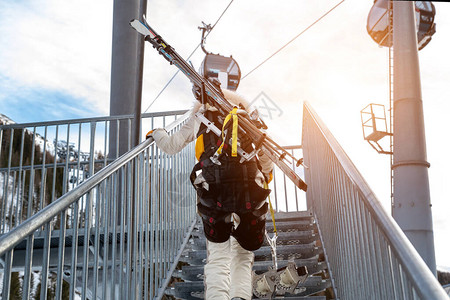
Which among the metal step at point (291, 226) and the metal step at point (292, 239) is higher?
the metal step at point (291, 226)

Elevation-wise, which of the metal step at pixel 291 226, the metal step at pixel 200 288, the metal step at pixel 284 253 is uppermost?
the metal step at pixel 291 226

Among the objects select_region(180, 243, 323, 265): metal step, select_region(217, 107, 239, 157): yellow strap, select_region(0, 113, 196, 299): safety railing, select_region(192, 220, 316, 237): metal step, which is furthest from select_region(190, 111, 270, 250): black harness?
select_region(192, 220, 316, 237): metal step

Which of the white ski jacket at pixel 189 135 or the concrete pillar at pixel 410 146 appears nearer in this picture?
the white ski jacket at pixel 189 135

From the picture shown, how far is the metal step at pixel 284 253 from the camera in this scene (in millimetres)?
3879

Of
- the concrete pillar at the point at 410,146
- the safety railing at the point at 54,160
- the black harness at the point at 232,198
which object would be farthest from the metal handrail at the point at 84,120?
the black harness at the point at 232,198

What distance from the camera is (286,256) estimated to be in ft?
13.0

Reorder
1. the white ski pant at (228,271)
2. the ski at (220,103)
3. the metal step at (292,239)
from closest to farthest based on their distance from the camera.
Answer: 1. the white ski pant at (228,271)
2. the ski at (220,103)
3. the metal step at (292,239)

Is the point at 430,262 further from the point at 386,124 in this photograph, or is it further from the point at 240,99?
the point at 386,124

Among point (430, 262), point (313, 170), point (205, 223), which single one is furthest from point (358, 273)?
point (430, 262)

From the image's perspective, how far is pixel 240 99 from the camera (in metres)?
3.09

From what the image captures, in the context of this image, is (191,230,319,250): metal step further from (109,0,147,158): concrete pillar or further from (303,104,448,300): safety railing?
(109,0,147,158): concrete pillar

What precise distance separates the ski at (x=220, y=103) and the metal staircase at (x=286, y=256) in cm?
109

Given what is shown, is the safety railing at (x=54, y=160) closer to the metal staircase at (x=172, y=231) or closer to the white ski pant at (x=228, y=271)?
the metal staircase at (x=172, y=231)

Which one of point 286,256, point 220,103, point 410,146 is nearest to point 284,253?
point 286,256
